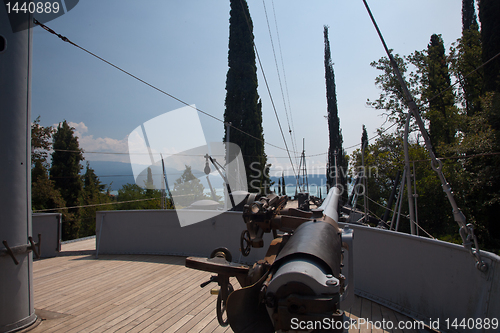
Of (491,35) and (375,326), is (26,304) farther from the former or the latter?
(491,35)

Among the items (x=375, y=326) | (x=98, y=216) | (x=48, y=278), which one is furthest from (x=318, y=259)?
(x=98, y=216)

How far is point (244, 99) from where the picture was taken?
1941 centimetres

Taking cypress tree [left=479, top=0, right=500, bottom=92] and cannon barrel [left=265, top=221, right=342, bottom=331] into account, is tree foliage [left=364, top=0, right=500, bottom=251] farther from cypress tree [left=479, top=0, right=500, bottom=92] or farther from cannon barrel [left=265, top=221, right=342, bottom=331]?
cannon barrel [left=265, top=221, right=342, bottom=331]

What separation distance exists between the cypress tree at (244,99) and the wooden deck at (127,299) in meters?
13.6

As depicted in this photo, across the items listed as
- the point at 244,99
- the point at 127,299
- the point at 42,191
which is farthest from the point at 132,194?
the point at 127,299

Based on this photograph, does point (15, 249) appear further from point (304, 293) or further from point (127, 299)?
point (304, 293)

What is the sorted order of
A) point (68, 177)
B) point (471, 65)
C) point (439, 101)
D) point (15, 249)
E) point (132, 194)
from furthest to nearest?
1. point (132, 194)
2. point (68, 177)
3. point (439, 101)
4. point (471, 65)
5. point (15, 249)

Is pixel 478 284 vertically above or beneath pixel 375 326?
above

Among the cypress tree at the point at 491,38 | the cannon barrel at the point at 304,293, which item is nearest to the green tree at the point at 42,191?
the cannon barrel at the point at 304,293

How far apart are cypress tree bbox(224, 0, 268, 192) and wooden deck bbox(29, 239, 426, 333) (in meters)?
13.6

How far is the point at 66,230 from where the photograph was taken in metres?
23.4

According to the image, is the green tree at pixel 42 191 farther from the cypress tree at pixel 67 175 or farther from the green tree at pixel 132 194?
the green tree at pixel 132 194

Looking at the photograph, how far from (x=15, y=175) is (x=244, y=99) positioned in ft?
55.8

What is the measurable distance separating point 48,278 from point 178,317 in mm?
3031
